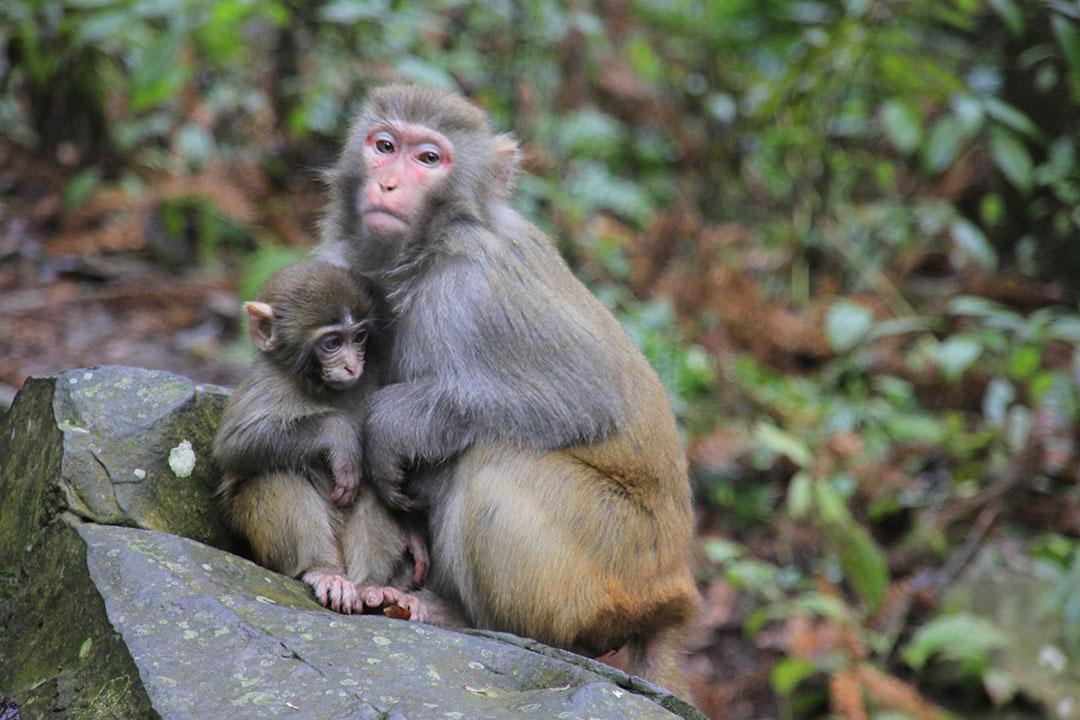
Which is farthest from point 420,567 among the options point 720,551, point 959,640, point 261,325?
point 959,640

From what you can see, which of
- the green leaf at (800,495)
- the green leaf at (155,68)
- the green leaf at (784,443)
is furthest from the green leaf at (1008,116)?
the green leaf at (155,68)

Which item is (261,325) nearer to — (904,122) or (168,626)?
(168,626)

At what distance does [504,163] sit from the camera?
5512 mm

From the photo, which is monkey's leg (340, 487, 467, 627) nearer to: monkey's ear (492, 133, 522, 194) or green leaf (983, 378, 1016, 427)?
monkey's ear (492, 133, 522, 194)

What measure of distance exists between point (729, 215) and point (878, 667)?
16.3 feet

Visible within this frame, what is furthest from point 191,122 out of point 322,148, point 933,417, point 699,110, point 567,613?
point 567,613

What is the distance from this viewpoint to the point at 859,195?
11867 millimetres

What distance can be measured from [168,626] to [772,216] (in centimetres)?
882

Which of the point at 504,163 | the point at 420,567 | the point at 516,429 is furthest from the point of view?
the point at 504,163

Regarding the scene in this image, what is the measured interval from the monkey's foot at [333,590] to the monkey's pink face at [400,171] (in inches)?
56.2

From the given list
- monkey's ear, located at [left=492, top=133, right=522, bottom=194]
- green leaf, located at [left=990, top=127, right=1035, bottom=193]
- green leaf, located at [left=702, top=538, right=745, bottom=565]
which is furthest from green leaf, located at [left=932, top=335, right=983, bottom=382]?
monkey's ear, located at [left=492, top=133, right=522, bottom=194]

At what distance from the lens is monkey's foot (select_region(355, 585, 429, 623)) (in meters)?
4.49

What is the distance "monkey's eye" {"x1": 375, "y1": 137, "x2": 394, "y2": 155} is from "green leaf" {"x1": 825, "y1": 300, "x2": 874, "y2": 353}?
5.27m

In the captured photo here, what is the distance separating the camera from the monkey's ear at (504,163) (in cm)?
546
